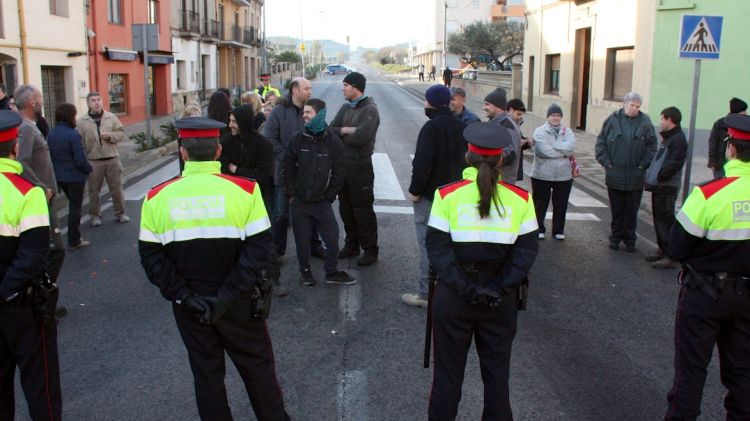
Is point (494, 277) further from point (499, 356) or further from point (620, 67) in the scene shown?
point (620, 67)

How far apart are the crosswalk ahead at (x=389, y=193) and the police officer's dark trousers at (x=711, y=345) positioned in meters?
6.35

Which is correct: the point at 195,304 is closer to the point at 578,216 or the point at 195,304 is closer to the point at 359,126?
the point at 359,126

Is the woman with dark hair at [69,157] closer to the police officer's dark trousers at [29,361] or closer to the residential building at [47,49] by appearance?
the police officer's dark trousers at [29,361]

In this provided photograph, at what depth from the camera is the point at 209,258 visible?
334 centimetres

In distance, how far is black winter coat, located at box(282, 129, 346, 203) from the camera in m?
6.39

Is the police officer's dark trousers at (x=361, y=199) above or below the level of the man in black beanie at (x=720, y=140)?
below

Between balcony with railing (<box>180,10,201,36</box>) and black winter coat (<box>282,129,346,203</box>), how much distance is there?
92.1 feet

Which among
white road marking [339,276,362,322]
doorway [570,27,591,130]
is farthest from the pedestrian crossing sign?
doorway [570,27,591,130]

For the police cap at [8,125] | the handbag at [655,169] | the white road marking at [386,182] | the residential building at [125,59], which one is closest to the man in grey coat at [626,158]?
the handbag at [655,169]

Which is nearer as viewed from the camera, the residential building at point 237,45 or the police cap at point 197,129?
the police cap at point 197,129

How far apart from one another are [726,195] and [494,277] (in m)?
1.29

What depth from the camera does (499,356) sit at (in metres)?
3.52

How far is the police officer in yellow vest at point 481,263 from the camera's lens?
3.46 m

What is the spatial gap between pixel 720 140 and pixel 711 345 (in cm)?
612
